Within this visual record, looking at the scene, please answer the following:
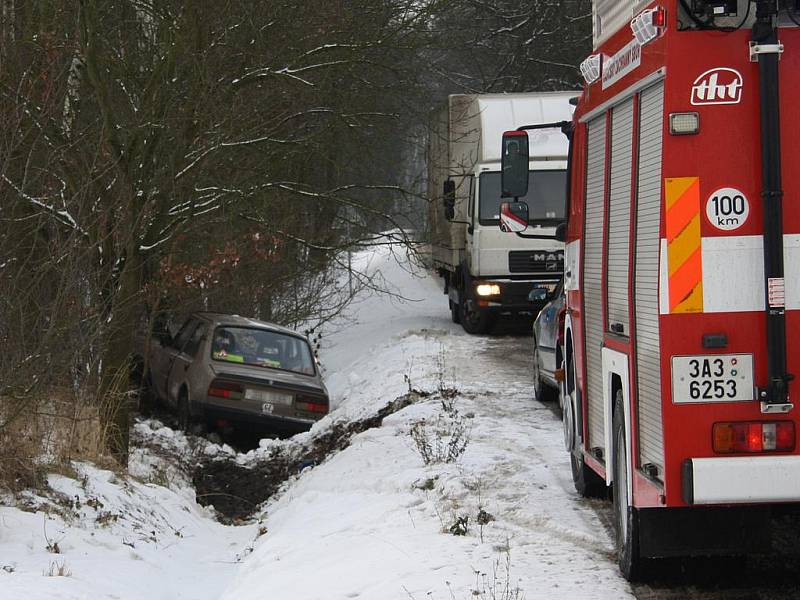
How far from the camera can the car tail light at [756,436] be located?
19.3 feet

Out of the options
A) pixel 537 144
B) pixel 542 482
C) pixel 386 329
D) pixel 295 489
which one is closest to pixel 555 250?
pixel 537 144

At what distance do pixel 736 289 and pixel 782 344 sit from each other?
0.31 metres

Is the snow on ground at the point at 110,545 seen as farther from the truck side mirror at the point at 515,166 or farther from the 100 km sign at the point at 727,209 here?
the 100 km sign at the point at 727,209

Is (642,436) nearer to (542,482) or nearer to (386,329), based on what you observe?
(542,482)

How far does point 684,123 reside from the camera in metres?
5.97

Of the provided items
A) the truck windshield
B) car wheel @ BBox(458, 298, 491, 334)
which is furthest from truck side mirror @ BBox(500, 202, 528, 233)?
car wheel @ BBox(458, 298, 491, 334)

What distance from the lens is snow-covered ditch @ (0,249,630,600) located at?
7520 mm

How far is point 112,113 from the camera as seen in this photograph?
12.7 m

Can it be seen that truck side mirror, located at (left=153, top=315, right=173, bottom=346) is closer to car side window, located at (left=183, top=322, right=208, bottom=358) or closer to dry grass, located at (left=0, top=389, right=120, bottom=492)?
car side window, located at (left=183, top=322, right=208, bottom=358)

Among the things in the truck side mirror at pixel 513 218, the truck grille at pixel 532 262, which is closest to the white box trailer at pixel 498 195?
the truck grille at pixel 532 262

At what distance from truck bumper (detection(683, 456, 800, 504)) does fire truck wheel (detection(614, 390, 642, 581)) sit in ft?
3.06

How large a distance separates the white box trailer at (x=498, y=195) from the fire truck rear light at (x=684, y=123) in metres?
15.4

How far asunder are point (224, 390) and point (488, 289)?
7.13 m

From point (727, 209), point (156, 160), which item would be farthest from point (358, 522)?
point (156, 160)
